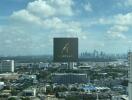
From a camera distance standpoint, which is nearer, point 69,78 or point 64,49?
point 64,49

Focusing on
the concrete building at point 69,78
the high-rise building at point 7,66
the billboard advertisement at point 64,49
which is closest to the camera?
the billboard advertisement at point 64,49

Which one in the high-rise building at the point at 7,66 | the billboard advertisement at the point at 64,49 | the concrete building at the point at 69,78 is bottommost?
the concrete building at the point at 69,78

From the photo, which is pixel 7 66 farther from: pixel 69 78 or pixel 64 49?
pixel 64 49

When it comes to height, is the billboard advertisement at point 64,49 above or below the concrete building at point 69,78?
above

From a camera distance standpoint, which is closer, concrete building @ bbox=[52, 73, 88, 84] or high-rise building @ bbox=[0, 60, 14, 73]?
concrete building @ bbox=[52, 73, 88, 84]

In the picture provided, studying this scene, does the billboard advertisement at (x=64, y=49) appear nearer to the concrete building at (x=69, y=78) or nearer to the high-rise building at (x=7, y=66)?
the concrete building at (x=69, y=78)

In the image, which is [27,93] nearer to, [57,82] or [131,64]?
[57,82]

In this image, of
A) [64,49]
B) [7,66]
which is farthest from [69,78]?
[7,66]

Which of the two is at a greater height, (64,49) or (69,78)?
(64,49)

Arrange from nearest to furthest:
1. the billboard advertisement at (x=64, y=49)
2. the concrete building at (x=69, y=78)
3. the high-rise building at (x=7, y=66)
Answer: the billboard advertisement at (x=64, y=49) < the concrete building at (x=69, y=78) < the high-rise building at (x=7, y=66)

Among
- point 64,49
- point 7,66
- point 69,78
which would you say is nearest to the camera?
point 64,49

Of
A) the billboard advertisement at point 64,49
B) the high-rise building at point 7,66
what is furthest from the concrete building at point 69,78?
the high-rise building at point 7,66

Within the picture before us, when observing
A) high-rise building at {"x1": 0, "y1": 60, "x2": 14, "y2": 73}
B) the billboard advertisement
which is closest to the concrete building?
the billboard advertisement

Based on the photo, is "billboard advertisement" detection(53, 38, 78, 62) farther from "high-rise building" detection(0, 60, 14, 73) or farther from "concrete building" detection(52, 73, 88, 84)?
"high-rise building" detection(0, 60, 14, 73)
